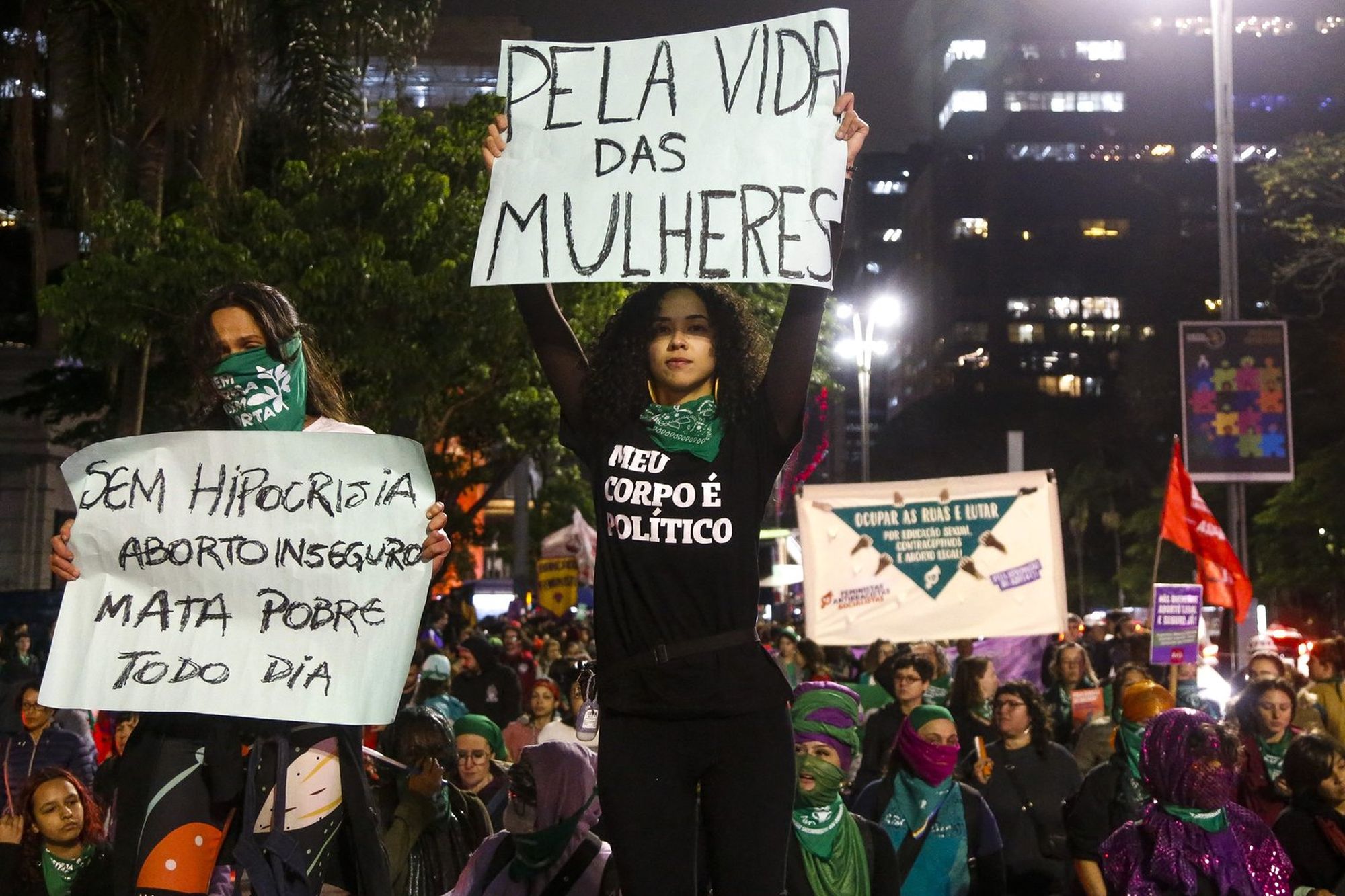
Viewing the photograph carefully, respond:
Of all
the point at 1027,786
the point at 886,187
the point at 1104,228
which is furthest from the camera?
the point at 886,187

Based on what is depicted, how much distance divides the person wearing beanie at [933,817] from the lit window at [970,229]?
135 meters

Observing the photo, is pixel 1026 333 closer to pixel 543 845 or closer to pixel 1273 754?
pixel 1273 754

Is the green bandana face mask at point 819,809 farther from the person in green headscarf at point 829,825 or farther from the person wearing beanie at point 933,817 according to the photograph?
the person wearing beanie at point 933,817

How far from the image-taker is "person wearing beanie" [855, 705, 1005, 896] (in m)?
6.42

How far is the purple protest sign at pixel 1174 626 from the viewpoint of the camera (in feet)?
42.0

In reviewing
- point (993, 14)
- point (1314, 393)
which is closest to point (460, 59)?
point (1314, 393)

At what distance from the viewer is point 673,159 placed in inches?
150

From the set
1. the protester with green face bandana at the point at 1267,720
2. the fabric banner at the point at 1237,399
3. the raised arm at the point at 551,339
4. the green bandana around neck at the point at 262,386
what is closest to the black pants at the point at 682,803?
the raised arm at the point at 551,339

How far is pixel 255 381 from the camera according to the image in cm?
375

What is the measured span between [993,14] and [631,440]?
521 ft

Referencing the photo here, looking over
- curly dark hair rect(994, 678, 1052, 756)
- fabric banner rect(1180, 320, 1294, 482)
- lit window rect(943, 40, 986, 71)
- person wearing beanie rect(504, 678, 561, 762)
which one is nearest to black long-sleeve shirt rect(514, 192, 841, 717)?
curly dark hair rect(994, 678, 1052, 756)

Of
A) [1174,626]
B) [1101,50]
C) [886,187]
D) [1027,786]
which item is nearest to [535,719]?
[1027,786]

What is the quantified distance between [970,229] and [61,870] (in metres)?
138

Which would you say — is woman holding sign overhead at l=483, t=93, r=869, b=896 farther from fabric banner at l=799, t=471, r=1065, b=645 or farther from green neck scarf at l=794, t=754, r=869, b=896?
fabric banner at l=799, t=471, r=1065, b=645
